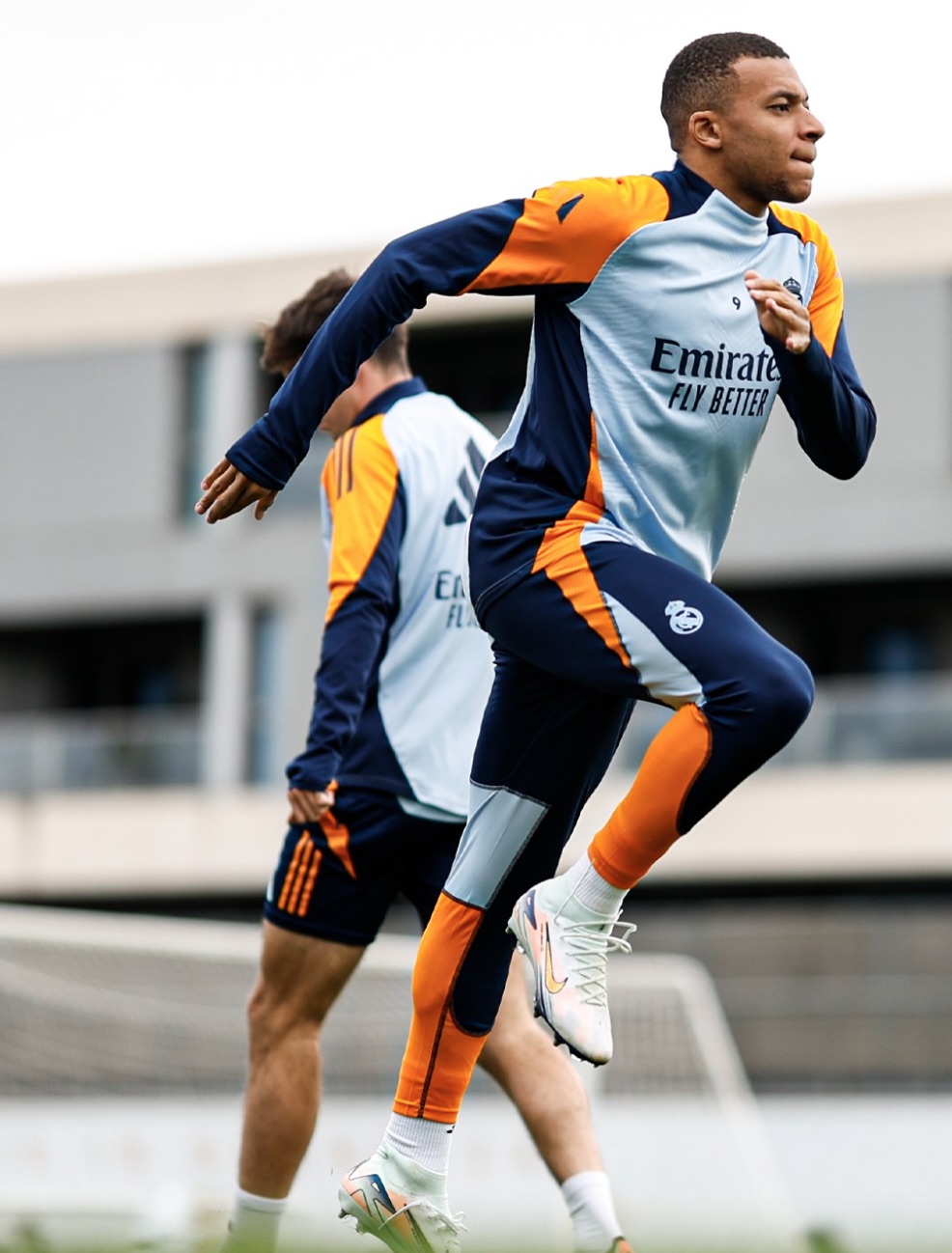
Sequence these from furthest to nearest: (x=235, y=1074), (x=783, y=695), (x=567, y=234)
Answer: (x=235, y=1074) < (x=567, y=234) < (x=783, y=695)

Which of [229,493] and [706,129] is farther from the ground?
[706,129]

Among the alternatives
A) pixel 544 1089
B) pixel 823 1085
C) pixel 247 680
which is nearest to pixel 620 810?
pixel 544 1089

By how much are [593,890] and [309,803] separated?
1.41 meters

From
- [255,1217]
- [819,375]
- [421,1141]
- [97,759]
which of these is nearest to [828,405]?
[819,375]

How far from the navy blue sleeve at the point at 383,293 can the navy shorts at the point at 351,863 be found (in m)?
1.51

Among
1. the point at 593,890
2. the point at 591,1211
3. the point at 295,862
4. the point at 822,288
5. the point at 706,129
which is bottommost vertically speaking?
the point at 591,1211

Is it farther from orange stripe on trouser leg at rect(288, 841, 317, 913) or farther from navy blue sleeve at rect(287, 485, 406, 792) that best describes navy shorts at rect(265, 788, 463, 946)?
navy blue sleeve at rect(287, 485, 406, 792)

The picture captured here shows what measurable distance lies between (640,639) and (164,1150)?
41.6 feet

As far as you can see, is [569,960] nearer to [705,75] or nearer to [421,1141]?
[421,1141]

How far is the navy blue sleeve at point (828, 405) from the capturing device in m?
3.89

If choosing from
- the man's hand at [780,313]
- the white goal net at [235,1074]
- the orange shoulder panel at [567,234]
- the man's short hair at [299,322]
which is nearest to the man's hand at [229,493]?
the orange shoulder panel at [567,234]

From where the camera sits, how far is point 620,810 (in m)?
3.80

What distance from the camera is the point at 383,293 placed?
Result: 3822mm

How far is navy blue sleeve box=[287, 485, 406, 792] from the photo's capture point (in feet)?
16.6
